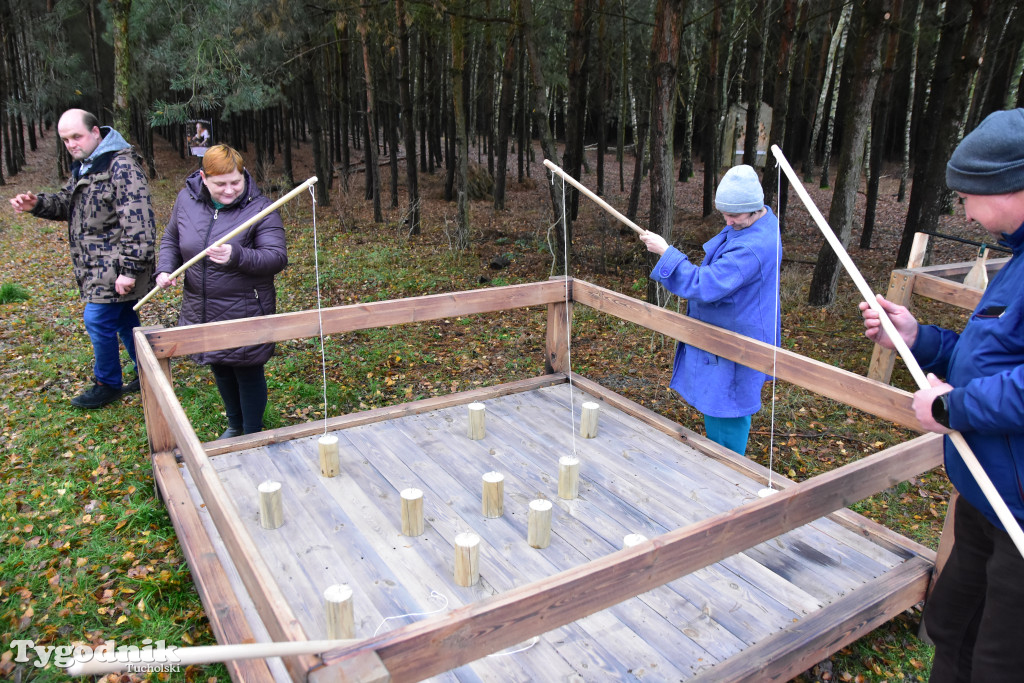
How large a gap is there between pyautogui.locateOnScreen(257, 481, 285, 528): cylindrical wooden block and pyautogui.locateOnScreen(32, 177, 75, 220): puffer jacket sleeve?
121 inches

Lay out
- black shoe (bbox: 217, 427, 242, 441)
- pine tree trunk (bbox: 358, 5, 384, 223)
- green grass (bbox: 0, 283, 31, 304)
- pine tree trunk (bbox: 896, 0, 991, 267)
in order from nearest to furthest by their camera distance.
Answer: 1. black shoe (bbox: 217, 427, 242, 441)
2. pine tree trunk (bbox: 896, 0, 991, 267)
3. green grass (bbox: 0, 283, 31, 304)
4. pine tree trunk (bbox: 358, 5, 384, 223)

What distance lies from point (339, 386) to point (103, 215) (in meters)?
2.43

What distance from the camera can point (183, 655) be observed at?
1.46 meters

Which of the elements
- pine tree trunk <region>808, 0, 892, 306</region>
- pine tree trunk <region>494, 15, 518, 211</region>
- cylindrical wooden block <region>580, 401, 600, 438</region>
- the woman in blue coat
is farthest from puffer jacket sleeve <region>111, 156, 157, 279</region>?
pine tree trunk <region>494, 15, 518, 211</region>

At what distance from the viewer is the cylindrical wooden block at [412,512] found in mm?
3375

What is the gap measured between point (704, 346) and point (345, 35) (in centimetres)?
1468

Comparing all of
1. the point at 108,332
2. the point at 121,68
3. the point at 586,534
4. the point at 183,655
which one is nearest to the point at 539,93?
the point at 121,68

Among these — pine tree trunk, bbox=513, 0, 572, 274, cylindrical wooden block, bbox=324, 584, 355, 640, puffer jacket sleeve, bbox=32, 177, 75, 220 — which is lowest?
cylindrical wooden block, bbox=324, 584, 355, 640

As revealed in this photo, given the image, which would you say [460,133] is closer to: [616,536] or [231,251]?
[231,251]

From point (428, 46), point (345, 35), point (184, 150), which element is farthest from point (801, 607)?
point (184, 150)

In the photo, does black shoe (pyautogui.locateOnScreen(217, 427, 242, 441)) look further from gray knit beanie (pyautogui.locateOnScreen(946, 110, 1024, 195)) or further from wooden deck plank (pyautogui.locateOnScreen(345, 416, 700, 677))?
gray knit beanie (pyautogui.locateOnScreen(946, 110, 1024, 195))

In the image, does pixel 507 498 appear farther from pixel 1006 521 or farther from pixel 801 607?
pixel 1006 521

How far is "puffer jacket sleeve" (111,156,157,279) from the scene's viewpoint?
190 inches

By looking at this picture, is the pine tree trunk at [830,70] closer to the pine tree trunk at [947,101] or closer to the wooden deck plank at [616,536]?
the pine tree trunk at [947,101]
